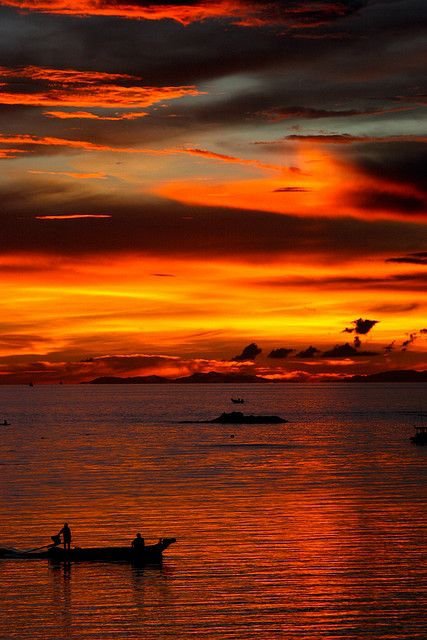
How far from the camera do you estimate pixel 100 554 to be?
69.1 meters

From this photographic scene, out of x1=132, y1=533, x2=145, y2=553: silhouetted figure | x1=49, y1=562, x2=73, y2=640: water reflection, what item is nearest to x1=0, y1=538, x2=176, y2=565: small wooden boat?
x1=132, y1=533, x2=145, y2=553: silhouetted figure

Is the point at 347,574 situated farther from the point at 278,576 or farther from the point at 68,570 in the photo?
the point at 68,570

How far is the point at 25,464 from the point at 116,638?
314 feet

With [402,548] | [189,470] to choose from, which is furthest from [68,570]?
[189,470]

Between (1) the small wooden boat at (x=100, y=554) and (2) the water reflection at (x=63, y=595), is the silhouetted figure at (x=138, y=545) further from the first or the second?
(2) the water reflection at (x=63, y=595)

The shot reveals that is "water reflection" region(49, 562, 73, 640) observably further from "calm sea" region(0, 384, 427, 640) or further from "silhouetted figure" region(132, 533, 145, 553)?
"silhouetted figure" region(132, 533, 145, 553)

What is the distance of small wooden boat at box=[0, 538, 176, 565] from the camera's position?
2699 inches

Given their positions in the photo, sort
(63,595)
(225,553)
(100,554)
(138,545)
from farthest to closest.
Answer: (225,553) → (100,554) → (138,545) → (63,595)

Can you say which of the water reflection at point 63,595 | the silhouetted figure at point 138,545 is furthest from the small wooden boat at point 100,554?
the water reflection at point 63,595

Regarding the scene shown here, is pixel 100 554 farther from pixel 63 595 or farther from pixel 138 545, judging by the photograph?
pixel 63 595

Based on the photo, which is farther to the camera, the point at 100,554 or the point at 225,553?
the point at 225,553

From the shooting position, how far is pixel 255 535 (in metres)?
77.9

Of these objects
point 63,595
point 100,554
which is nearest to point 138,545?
point 100,554

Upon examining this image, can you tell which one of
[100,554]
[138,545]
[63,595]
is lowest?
[63,595]
